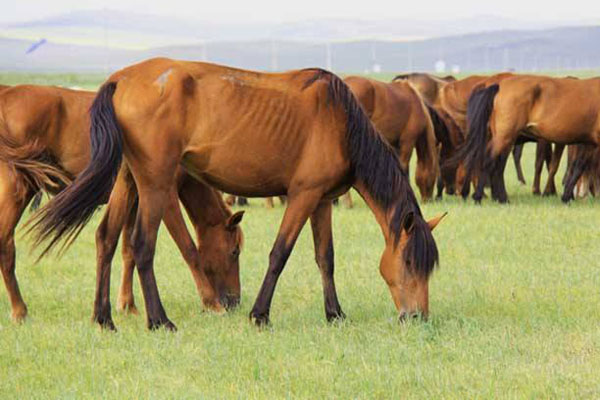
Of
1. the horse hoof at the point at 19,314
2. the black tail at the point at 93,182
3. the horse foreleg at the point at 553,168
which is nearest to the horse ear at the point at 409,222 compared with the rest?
the black tail at the point at 93,182

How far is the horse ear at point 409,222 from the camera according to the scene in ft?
24.1

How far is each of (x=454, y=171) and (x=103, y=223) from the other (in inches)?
447

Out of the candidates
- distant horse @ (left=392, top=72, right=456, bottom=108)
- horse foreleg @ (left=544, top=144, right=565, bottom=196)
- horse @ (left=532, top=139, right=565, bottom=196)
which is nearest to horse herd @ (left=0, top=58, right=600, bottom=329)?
horse @ (left=532, top=139, right=565, bottom=196)

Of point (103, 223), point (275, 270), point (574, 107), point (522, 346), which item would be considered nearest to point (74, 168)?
point (103, 223)

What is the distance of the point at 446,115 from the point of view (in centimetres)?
1881

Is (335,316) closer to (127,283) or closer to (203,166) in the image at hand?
(203,166)

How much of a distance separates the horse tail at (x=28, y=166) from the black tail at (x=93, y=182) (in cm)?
54

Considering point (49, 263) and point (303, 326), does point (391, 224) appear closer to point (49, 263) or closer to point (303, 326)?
point (303, 326)

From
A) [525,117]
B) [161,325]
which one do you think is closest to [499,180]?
[525,117]

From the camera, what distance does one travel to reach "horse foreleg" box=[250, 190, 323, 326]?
24.5 ft

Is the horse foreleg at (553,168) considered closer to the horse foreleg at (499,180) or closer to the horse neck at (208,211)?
the horse foreleg at (499,180)

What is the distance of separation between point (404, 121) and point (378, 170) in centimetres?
920

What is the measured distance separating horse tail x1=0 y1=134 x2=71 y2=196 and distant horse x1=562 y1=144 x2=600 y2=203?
990 cm

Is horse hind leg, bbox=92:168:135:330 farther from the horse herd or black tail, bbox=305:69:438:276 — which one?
black tail, bbox=305:69:438:276
